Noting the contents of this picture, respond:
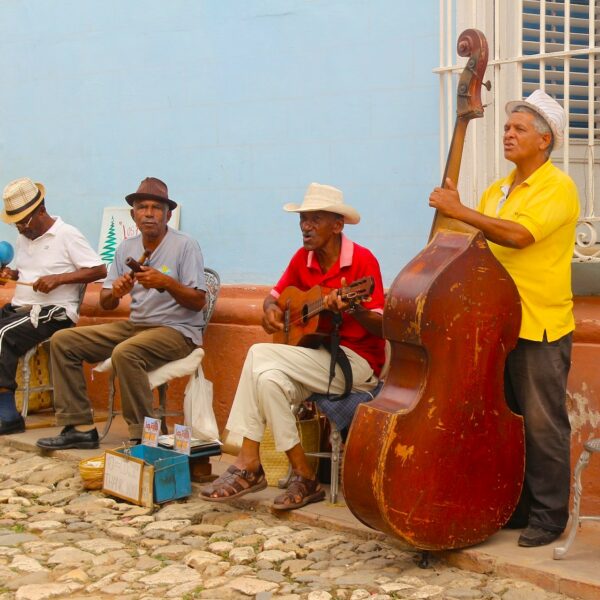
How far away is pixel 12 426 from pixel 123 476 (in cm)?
164

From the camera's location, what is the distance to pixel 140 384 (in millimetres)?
5930

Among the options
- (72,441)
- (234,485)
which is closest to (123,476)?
(234,485)

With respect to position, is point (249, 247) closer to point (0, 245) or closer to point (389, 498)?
point (0, 245)

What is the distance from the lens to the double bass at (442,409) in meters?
4.07

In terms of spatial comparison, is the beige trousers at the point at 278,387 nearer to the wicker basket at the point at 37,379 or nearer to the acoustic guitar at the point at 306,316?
the acoustic guitar at the point at 306,316

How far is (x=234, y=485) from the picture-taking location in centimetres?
507

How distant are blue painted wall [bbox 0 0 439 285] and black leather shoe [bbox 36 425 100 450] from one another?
1276 millimetres

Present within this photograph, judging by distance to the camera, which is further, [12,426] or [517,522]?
[12,426]

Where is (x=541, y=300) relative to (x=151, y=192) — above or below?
below

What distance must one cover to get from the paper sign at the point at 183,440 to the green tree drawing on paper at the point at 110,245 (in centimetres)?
218

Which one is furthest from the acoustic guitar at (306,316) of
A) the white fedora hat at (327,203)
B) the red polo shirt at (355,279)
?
the white fedora hat at (327,203)

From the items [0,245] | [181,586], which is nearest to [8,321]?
[0,245]

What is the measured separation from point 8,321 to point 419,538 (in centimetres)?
348

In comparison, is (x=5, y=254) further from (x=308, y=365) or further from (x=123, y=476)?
(x=308, y=365)
